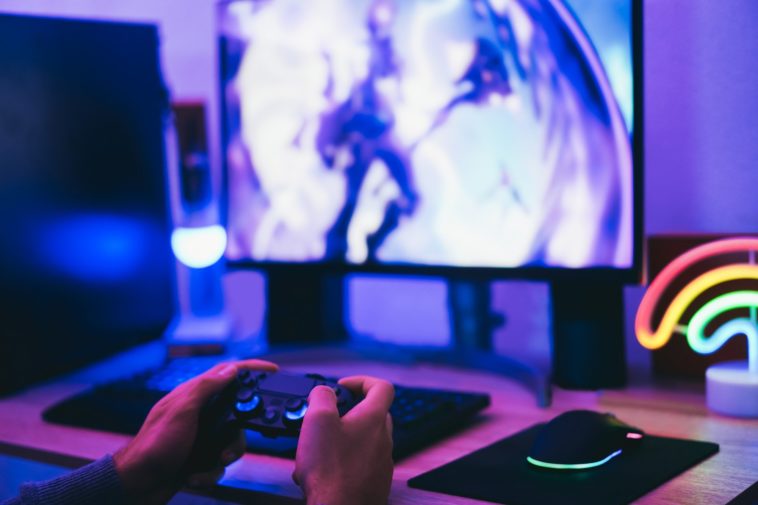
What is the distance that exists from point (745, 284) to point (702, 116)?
0.77 feet

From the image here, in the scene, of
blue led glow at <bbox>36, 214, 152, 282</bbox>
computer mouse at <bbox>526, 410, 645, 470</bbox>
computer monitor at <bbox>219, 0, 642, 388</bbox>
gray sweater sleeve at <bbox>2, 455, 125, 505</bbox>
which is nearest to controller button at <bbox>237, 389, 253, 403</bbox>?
gray sweater sleeve at <bbox>2, 455, 125, 505</bbox>

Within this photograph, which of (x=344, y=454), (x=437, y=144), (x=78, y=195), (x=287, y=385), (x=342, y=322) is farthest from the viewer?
(x=342, y=322)

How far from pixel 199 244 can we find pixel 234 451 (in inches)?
22.7

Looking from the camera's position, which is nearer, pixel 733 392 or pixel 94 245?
pixel 733 392

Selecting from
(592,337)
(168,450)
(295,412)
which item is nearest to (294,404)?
(295,412)

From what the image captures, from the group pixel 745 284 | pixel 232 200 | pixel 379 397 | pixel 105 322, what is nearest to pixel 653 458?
pixel 379 397

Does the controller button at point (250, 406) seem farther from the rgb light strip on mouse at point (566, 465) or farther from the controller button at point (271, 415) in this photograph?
the rgb light strip on mouse at point (566, 465)

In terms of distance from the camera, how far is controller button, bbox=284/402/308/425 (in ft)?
2.03

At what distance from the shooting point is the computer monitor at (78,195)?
3.21 feet

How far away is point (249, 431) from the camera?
0.73 m

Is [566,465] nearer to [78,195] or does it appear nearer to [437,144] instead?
[437,144]

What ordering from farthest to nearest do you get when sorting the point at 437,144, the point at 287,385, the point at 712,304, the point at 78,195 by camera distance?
the point at 78,195
the point at 437,144
the point at 712,304
the point at 287,385

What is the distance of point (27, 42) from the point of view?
3.31 feet

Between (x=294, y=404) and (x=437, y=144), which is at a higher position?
(x=437, y=144)
